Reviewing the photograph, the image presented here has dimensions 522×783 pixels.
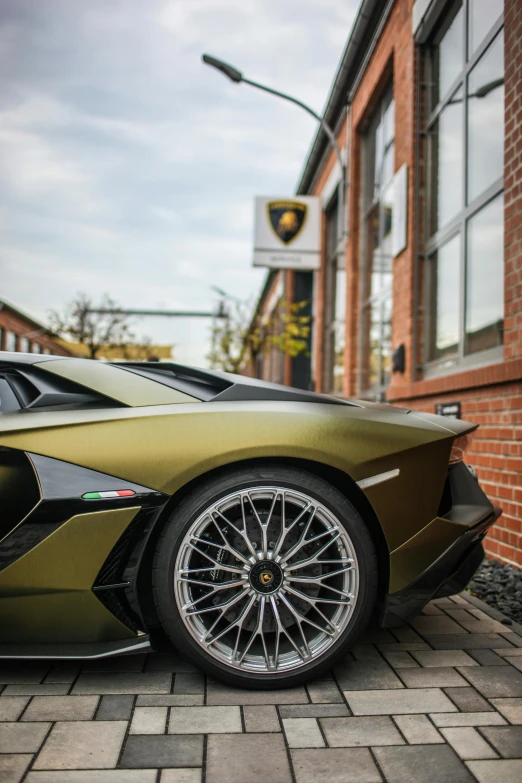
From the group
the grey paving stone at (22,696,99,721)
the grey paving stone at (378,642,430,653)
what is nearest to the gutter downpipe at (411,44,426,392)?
the grey paving stone at (378,642,430,653)

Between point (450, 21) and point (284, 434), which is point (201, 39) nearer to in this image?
point (450, 21)

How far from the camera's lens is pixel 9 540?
7.51 feet

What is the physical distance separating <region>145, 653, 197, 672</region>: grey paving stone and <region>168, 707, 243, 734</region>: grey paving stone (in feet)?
1.09

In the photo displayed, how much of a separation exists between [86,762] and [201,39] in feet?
34.4

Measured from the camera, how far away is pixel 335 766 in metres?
1.85

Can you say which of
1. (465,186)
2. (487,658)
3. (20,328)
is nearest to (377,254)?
(465,186)

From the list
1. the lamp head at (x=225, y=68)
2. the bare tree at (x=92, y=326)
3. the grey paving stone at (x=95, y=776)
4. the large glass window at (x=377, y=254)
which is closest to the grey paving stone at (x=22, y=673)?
the grey paving stone at (x=95, y=776)

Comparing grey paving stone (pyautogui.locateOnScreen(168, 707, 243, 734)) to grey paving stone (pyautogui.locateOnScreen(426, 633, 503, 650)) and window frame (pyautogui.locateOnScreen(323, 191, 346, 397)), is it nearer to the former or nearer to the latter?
grey paving stone (pyautogui.locateOnScreen(426, 633, 503, 650))

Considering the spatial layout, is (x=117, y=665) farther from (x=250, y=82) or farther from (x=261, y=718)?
(x=250, y=82)

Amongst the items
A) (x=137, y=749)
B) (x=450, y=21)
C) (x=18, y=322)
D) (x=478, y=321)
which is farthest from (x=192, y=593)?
(x=18, y=322)

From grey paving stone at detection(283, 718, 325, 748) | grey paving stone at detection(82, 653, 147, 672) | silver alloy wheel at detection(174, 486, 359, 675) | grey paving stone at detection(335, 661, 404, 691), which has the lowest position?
grey paving stone at detection(82, 653, 147, 672)

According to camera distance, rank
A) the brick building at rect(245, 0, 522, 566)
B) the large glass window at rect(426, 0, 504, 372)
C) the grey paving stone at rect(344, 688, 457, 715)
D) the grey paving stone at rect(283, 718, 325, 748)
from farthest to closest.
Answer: the large glass window at rect(426, 0, 504, 372), the brick building at rect(245, 0, 522, 566), the grey paving stone at rect(344, 688, 457, 715), the grey paving stone at rect(283, 718, 325, 748)

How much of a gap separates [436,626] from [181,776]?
1691 mm

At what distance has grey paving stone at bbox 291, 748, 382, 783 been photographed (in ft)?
5.87
